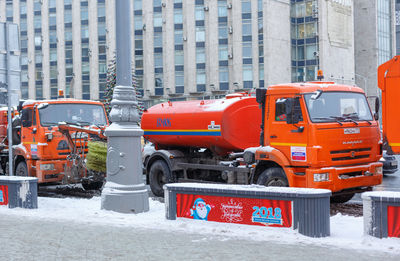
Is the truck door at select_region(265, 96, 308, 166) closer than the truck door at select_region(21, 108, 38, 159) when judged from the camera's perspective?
Yes

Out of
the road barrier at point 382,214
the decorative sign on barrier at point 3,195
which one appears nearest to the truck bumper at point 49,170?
the decorative sign on barrier at point 3,195

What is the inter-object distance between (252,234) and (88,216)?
3489 mm

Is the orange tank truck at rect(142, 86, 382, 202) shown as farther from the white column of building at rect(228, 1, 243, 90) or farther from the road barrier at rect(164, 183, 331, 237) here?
the white column of building at rect(228, 1, 243, 90)

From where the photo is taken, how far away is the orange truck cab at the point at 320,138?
34.2 ft

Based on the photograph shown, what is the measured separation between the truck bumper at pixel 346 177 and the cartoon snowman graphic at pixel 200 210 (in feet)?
7.63

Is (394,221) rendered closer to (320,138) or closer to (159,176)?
(320,138)

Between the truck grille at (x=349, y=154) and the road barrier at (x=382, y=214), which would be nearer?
the road barrier at (x=382, y=214)

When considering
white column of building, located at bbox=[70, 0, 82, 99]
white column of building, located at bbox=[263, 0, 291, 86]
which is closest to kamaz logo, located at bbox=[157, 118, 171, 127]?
white column of building, located at bbox=[263, 0, 291, 86]

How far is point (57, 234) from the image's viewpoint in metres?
8.60

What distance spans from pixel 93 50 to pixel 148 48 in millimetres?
8575

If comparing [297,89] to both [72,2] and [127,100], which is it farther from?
[72,2]

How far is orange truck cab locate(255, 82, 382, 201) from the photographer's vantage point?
1041 cm

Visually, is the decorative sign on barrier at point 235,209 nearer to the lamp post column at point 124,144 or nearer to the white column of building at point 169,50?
the lamp post column at point 124,144

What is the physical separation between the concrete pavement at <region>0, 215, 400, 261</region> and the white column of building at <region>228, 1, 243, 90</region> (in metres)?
56.5
